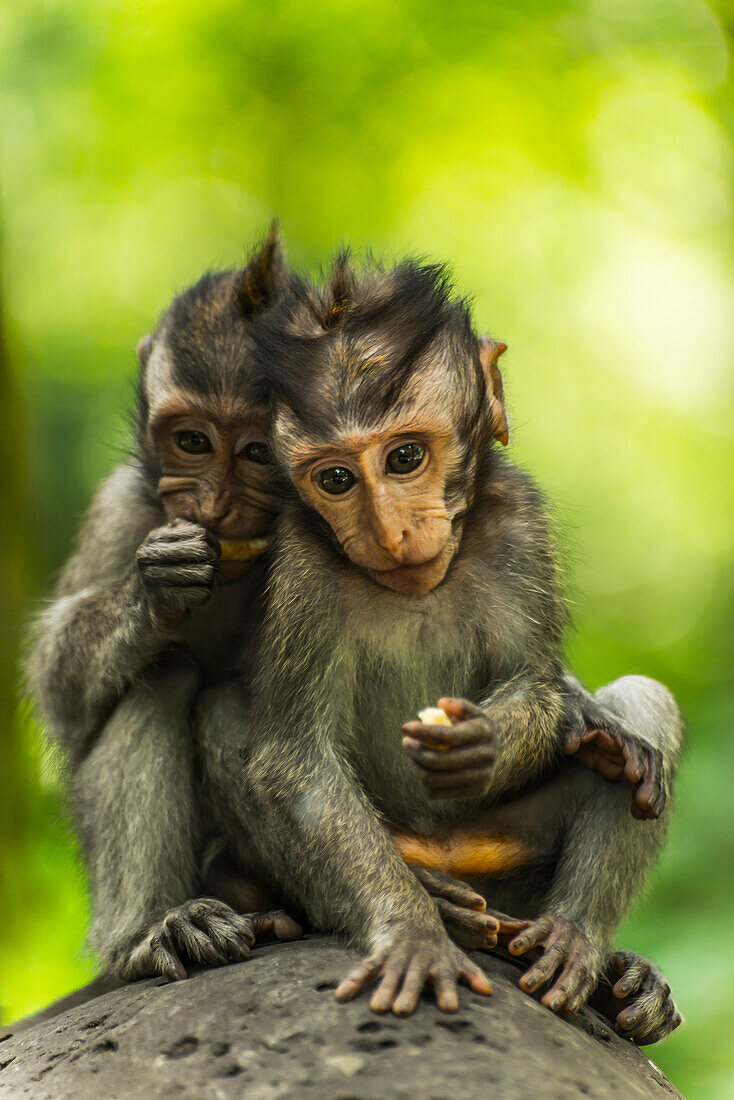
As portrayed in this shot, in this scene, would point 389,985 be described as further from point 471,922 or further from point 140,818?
point 140,818

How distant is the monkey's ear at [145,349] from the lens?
18.3ft

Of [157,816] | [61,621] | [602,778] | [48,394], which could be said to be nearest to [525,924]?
[602,778]

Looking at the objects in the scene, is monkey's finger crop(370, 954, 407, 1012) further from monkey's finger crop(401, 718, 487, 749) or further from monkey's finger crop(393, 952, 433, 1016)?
monkey's finger crop(401, 718, 487, 749)

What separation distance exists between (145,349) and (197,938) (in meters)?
2.80

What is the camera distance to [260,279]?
5.39 m

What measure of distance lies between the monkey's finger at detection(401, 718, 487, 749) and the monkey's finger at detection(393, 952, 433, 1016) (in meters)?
0.70

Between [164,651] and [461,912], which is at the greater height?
[164,651]

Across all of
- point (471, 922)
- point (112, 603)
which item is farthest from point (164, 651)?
point (471, 922)

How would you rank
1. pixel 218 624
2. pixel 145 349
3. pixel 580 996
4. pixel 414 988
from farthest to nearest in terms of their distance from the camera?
pixel 145 349
pixel 218 624
pixel 580 996
pixel 414 988

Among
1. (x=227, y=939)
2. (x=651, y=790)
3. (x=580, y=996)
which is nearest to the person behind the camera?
(x=580, y=996)

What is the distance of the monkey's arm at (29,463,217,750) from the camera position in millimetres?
4621

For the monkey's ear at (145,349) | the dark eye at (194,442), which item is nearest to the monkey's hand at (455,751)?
the dark eye at (194,442)

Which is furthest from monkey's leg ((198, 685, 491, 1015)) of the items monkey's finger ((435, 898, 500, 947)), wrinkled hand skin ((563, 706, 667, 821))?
wrinkled hand skin ((563, 706, 667, 821))

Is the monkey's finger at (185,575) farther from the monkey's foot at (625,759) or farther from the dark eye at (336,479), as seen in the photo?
the monkey's foot at (625,759)
